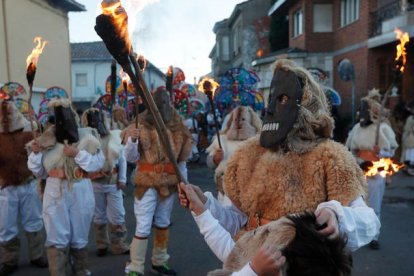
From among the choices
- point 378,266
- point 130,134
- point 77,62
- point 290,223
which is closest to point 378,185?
point 378,266

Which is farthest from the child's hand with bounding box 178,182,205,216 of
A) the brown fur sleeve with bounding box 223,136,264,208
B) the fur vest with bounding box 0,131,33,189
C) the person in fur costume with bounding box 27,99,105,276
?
the fur vest with bounding box 0,131,33,189

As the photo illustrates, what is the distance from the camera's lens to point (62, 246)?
180 inches

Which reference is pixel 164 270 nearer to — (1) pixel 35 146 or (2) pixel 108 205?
(2) pixel 108 205

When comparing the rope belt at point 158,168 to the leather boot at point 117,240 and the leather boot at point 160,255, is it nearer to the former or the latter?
the leather boot at point 160,255

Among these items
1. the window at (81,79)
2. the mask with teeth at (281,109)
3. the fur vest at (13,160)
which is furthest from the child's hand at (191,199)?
the window at (81,79)

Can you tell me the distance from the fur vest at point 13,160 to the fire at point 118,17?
4181 mm

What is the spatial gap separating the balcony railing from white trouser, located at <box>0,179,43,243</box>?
1394cm

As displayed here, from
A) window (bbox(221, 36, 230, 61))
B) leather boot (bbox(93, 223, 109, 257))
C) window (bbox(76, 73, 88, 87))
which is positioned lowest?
leather boot (bbox(93, 223, 109, 257))

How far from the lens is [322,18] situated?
21000 mm

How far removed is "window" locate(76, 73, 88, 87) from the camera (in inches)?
1641

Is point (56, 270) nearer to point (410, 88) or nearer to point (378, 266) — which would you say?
point (378, 266)

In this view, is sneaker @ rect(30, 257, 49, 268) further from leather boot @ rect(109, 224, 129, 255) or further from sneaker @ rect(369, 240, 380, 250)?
sneaker @ rect(369, 240, 380, 250)

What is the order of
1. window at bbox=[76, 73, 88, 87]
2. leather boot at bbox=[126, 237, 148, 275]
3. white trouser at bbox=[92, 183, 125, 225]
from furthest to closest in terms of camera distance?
window at bbox=[76, 73, 88, 87], white trouser at bbox=[92, 183, 125, 225], leather boot at bbox=[126, 237, 148, 275]

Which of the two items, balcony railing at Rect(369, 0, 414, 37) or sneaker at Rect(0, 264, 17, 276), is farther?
balcony railing at Rect(369, 0, 414, 37)
